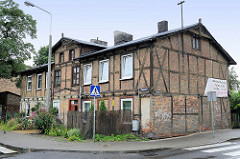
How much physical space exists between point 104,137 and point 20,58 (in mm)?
17103

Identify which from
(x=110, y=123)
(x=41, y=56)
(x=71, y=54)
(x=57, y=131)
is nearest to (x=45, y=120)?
(x=57, y=131)

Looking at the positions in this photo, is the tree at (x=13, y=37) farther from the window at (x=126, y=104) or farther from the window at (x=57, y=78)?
the window at (x=126, y=104)

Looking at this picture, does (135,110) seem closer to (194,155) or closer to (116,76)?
(116,76)

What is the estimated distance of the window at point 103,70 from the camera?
17469mm

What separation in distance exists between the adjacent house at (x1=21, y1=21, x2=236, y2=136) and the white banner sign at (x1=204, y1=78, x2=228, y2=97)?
43cm

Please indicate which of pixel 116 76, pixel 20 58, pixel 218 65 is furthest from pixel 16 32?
pixel 218 65

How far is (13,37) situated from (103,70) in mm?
13282

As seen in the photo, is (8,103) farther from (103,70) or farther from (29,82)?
(103,70)

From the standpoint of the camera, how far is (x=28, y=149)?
1017 centimetres

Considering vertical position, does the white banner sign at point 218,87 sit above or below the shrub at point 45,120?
above

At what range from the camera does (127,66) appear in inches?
625

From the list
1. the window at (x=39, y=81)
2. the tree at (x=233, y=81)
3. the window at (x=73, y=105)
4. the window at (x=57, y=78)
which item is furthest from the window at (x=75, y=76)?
the tree at (x=233, y=81)

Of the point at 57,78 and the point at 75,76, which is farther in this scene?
the point at 57,78

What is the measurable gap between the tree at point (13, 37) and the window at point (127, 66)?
13168mm
